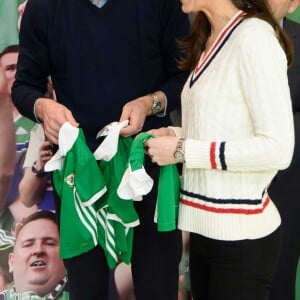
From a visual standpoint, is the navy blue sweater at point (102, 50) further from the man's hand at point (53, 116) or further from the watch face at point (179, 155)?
the watch face at point (179, 155)

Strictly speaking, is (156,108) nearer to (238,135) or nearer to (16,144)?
(238,135)

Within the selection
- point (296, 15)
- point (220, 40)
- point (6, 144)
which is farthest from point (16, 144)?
point (296, 15)

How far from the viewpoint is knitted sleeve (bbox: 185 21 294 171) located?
95 cm

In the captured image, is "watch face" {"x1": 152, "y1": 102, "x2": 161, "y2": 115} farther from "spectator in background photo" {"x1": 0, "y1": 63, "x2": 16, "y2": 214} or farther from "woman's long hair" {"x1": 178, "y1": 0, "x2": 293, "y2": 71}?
"spectator in background photo" {"x1": 0, "y1": 63, "x2": 16, "y2": 214}

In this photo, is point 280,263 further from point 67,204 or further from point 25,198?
point 25,198

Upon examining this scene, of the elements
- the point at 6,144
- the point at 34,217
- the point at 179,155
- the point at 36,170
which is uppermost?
the point at 179,155

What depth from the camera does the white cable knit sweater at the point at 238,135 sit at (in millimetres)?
957

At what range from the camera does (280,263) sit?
64.9 inches

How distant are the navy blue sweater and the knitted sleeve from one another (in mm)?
387

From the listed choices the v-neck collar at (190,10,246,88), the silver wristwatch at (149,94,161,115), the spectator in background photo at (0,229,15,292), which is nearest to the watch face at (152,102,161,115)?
the silver wristwatch at (149,94,161,115)

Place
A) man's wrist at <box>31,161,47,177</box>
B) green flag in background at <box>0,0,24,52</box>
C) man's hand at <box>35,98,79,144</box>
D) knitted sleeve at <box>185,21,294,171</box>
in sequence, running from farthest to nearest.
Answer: man's wrist at <box>31,161,47,177</box>, green flag in background at <box>0,0,24,52</box>, man's hand at <box>35,98,79,144</box>, knitted sleeve at <box>185,21,294,171</box>

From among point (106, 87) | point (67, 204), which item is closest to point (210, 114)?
point (106, 87)

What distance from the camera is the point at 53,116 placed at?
4.07ft

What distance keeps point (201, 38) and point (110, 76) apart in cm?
26
